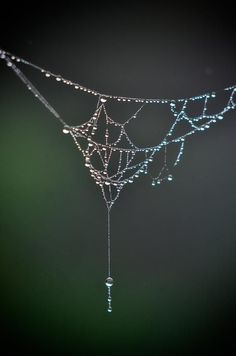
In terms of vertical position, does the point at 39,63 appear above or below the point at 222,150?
above

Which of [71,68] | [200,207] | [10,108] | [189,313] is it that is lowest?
[189,313]

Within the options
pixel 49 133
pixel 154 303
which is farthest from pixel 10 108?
pixel 154 303

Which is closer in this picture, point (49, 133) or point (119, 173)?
point (119, 173)

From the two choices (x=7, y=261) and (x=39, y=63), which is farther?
(x=7, y=261)

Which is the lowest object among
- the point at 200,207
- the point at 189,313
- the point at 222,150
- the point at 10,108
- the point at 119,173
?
the point at 189,313

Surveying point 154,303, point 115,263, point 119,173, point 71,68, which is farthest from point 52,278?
point 71,68

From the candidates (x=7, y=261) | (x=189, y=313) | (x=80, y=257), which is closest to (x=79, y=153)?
(x=80, y=257)

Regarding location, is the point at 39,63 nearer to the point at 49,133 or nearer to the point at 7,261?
the point at 49,133

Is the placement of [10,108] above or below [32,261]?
above

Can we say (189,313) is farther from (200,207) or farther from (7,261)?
(7,261)
